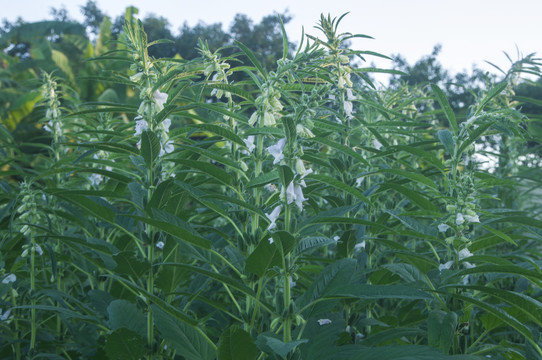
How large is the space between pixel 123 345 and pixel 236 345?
506mm

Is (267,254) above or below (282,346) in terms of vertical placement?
above

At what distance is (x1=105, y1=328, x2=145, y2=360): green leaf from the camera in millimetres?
1771

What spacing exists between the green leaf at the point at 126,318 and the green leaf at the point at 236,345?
21.5 inches

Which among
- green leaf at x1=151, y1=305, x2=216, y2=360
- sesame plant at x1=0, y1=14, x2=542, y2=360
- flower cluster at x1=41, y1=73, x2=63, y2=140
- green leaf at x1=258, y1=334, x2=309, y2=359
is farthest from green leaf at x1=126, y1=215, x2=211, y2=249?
flower cluster at x1=41, y1=73, x2=63, y2=140

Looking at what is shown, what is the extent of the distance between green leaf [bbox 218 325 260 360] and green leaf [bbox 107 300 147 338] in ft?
1.79

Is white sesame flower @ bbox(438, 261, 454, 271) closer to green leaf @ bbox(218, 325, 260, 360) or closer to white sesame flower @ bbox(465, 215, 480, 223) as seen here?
white sesame flower @ bbox(465, 215, 480, 223)

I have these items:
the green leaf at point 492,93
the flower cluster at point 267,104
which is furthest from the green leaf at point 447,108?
the flower cluster at point 267,104

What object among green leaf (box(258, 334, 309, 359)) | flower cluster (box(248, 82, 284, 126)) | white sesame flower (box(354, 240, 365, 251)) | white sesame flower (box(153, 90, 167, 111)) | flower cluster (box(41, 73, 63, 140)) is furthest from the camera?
flower cluster (box(41, 73, 63, 140))

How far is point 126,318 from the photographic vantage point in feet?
6.39

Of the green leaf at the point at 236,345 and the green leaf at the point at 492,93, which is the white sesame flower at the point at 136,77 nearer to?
the green leaf at the point at 236,345

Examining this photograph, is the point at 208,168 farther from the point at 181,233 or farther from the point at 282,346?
the point at 282,346

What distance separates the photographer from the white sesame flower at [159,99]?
2.01 metres

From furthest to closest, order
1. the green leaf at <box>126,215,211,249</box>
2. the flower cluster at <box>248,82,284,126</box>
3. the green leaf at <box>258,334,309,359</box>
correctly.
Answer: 1. the flower cluster at <box>248,82,284,126</box>
2. the green leaf at <box>126,215,211,249</box>
3. the green leaf at <box>258,334,309,359</box>

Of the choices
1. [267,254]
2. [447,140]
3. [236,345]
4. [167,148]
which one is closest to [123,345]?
[236,345]
